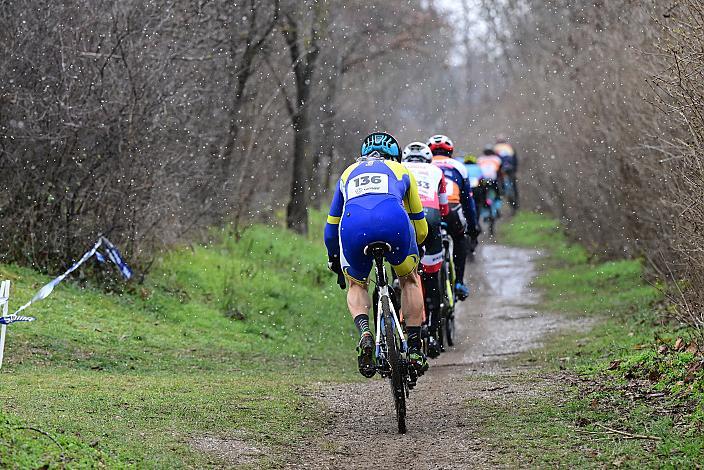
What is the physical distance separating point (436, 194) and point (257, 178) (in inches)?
473

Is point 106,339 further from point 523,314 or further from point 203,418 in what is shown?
point 523,314

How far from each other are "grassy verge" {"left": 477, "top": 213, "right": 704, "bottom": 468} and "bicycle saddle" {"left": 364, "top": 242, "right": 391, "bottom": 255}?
4.68ft

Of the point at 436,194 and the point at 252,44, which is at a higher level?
the point at 252,44

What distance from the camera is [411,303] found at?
9.13m

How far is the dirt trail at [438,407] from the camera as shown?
745 cm

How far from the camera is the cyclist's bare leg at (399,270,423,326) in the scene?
359 inches

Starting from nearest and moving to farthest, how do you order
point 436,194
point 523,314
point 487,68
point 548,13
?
point 436,194, point 523,314, point 548,13, point 487,68

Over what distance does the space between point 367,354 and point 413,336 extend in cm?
78

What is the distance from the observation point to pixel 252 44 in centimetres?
2191

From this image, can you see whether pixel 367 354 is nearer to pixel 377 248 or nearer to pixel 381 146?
pixel 377 248

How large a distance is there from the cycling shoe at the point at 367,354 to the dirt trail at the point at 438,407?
1.44ft

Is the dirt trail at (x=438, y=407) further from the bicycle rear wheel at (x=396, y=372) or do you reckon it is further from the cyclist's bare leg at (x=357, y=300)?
the cyclist's bare leg at (x=357, y=300)

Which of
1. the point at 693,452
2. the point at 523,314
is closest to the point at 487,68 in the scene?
the point at 523,314

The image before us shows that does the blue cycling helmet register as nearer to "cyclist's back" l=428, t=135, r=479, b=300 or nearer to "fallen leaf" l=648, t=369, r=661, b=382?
"fallen leaf" l=648, t=369, r=661, b=382
